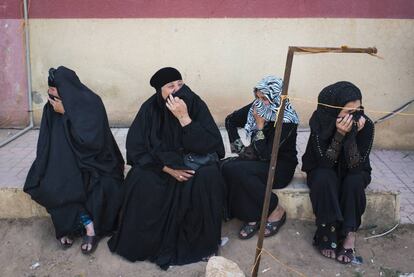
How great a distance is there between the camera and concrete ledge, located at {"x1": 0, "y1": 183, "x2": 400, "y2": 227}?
3.64 m

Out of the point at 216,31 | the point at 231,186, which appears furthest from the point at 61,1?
the point at 231,186

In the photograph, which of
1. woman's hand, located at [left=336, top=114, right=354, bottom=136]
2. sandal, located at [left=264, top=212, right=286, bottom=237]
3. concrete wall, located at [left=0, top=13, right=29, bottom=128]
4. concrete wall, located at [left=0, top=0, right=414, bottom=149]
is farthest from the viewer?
concrete wall, located at [left=0, top=13, right=29, bottom=128]

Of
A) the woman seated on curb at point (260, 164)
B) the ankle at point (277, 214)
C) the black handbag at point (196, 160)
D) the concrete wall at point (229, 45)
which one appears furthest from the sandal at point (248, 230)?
the concrete wall at point (229, 45)

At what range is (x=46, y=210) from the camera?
3707 millimetres

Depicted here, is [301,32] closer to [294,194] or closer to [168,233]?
[294,194]

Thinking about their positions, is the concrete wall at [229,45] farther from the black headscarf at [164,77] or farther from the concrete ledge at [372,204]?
the black headscarf at [164,77]

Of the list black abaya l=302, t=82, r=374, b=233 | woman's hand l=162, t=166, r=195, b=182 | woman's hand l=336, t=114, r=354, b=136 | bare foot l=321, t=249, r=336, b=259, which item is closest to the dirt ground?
bare foot l=321, t=249, r=336, b=259

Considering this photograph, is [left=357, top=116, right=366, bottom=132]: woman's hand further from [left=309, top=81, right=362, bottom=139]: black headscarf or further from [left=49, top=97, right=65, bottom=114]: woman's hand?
[left=49, top=97, right=65, bottom=114]: woman's hand

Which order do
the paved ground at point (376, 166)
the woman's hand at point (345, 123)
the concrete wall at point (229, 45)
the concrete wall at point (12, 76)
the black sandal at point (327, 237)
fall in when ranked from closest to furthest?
the woman's hand at point (345, 123), the black sandal at point (327, 237), the paved ground at point (376, 166), the concrete wall at point (229, 45), the concrete wall at point (12, 76)

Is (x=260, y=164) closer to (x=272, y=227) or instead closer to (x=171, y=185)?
(x=272, y=227)

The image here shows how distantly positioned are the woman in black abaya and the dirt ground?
15 cm

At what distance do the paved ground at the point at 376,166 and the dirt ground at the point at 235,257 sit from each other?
0.34 metres

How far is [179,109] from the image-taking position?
324 centimetres

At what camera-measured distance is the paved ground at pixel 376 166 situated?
3861 millimetres
